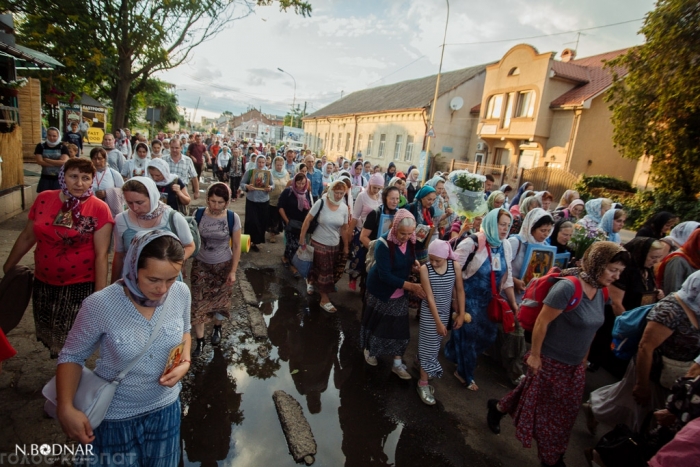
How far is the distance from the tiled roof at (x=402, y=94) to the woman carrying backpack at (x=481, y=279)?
72.1ft

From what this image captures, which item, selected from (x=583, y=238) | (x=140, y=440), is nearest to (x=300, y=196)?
(x=583, y=238)

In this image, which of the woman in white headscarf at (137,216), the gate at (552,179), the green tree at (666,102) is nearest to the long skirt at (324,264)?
the woman in white headscarf at (137,216)

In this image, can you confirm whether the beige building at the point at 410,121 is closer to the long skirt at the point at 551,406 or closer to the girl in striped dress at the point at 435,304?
the girl in striped dress at the point at 435,304

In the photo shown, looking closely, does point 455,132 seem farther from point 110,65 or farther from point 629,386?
point 629,386

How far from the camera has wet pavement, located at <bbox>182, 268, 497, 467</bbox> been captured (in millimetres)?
2836

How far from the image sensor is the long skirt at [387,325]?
378 cm

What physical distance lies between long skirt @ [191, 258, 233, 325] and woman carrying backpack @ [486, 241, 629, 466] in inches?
117

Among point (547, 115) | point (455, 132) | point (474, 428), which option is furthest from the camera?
point (455, 132)

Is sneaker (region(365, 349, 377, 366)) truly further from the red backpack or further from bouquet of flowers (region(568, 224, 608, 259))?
bouquet of flowers (region(568, 224, 608, 259))

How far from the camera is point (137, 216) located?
279cm

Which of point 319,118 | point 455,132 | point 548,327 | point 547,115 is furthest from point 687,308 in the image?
point 319,118

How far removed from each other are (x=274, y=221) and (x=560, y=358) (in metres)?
6.60

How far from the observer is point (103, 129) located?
23.0m

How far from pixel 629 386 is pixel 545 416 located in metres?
0.84
